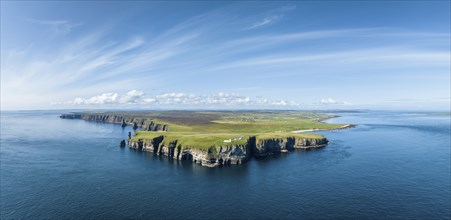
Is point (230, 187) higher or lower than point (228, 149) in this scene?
lower

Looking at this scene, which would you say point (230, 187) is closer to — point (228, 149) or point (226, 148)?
point (228, 149)

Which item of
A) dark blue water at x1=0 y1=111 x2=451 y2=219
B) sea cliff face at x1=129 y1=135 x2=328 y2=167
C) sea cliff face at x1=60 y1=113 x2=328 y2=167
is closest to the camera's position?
dark blue water at x1=0 y1=111 x2=451 y2=219

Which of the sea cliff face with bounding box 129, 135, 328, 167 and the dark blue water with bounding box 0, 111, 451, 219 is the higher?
the sea cliff face with bounding box 129, 135, 328, 167

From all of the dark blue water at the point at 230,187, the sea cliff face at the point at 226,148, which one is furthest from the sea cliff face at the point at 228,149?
the dark blue water at the point at 230,187

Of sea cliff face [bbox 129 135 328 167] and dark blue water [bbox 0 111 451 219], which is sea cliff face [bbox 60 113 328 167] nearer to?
sea cliff face [bbox 129 135 328 167]

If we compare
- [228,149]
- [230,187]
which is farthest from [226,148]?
[230,187]

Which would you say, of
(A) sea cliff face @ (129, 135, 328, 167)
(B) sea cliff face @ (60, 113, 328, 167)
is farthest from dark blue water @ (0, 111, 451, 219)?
(B) sea cliff face @ (60, 113, 328, 167)
